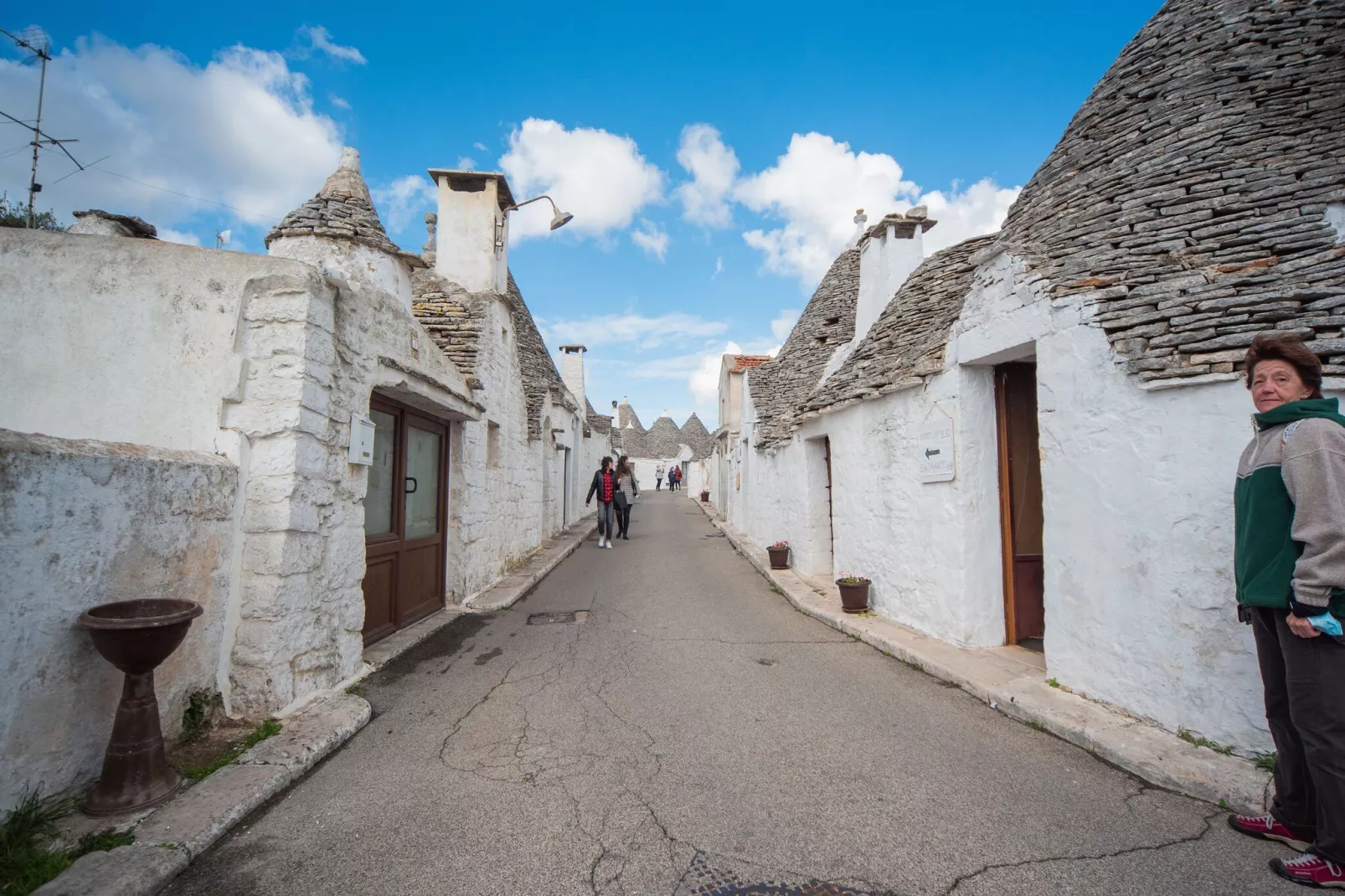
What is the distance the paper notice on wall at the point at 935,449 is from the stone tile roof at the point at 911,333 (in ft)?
1.70

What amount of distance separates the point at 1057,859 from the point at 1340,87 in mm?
5412

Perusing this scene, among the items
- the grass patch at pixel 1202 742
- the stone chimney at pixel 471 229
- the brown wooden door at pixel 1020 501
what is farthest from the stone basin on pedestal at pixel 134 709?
the stone chimney at pixel 471 229

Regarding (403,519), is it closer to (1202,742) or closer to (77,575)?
(77,575)

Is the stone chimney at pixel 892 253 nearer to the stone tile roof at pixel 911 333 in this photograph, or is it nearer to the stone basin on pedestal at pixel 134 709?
the stone tile roof at pixel 911 333

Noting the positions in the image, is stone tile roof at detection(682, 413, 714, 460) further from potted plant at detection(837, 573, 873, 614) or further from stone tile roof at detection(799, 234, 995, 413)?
potted plant at detection(837, 573, 873, 614)

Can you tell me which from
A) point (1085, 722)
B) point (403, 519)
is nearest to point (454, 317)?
point (403, 519)

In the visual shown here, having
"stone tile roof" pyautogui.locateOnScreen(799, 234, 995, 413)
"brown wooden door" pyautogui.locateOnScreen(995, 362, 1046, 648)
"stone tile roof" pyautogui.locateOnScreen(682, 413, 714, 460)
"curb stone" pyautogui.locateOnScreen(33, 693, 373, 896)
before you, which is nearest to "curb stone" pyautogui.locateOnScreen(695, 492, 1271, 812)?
"brown wooden door" pyautogui.locateOnScreen(995, 362, 1046, 648)

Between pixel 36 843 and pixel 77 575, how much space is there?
1.08 metres

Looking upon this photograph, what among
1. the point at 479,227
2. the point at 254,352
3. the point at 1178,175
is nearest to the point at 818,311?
the point at 479,227

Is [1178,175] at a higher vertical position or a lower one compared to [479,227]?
lower

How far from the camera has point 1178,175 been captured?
171 inches

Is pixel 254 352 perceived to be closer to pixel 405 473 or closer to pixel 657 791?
pixel 405 473

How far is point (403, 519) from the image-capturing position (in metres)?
6.15

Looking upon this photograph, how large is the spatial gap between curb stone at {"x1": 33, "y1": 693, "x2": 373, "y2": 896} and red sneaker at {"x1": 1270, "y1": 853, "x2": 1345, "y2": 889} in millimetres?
4465
